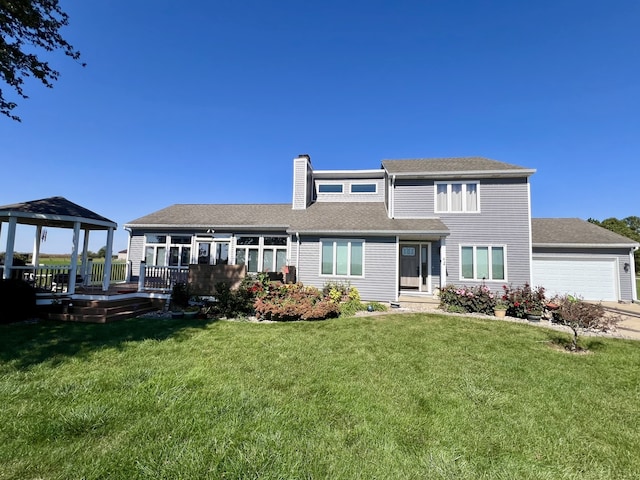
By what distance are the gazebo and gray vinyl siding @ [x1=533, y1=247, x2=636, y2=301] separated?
2112cm

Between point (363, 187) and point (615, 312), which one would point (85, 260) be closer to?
point (363, 187)

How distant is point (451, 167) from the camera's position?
13703 mm

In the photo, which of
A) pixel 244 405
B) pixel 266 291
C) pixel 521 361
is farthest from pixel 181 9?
pixel 521 361

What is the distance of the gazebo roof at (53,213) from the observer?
8.15 meters

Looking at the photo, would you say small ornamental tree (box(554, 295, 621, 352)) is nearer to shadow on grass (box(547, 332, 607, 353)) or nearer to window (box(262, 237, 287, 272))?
shadow on grass (box(547, 332, 607, 353))

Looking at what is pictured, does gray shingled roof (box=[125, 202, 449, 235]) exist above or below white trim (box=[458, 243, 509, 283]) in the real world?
above

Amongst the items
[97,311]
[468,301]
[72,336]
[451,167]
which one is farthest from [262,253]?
[451,167]

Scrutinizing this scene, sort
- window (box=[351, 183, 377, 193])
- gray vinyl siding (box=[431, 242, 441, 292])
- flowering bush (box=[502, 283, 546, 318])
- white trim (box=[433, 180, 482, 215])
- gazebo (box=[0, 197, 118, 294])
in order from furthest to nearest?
window (box=[351, 183, 377, 193]), gray vinyl siding (box=[431, 242, 441, 292]), white trim (box=[433, 180, 482, 215]), flowering bush (box=[502, 283, 546, 318]), gazebo (box=[0, 197, 118, 294])

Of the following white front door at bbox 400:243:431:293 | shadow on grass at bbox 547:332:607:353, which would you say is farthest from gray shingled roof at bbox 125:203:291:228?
shadow on grass at bbox 547:332:607:353

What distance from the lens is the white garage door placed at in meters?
14.0

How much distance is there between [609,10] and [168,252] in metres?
22.1

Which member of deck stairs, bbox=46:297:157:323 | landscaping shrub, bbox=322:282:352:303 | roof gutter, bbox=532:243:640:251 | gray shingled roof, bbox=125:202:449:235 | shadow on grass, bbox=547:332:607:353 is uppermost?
gray shingled roof, bbox=125:202:449:235

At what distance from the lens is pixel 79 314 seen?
8016 mm

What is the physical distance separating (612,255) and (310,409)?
62.4ft
